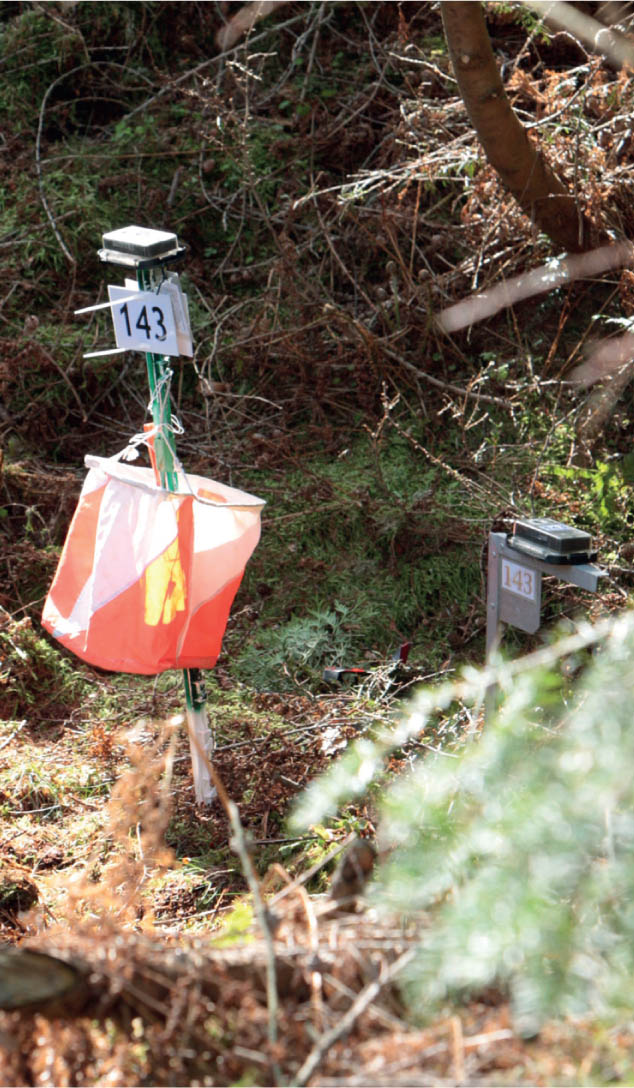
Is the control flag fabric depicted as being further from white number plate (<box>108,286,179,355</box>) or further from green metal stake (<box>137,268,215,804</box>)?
white number plate (<box>108,286,179,355</box>)

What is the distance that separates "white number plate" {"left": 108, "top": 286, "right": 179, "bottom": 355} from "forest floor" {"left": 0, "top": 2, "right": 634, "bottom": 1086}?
121 centimetres

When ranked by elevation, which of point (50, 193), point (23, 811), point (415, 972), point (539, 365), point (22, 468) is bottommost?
point (23, 811)

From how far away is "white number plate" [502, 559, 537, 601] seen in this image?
3.09 metres

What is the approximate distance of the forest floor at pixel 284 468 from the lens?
1.34 metres

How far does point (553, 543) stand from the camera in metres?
2.93

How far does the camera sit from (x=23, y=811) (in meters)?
3.69

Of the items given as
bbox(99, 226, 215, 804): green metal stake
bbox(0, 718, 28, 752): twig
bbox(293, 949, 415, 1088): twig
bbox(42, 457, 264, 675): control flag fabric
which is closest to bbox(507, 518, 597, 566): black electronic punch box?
bbox(42, 457, 264, 675): control flag fabric

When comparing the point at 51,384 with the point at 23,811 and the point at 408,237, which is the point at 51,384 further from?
the point at 23,811

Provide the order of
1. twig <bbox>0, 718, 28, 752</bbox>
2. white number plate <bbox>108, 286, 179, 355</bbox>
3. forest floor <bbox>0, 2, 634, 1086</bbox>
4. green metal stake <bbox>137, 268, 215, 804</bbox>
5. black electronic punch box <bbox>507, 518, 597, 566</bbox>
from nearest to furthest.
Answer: forest floor <bbox>0, 2, 634, 1086</bbox> < black electronic punch box <bbox>507, 518, 597, 566</bbox> < white number plate <bbox>108, 286, 179, 355</bbox> < green metal stake <bbox>137, 268, 215, 804</bbox> < twig <bbox>0, 718, 28, 752</bbox>

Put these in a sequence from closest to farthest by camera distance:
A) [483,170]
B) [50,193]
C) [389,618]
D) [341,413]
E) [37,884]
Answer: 1. [37,884]
2. [389,618]
3. [483,170]
4. [341,413]
5. [50,193]

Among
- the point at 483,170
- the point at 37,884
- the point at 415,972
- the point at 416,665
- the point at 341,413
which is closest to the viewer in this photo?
the point at 415,972

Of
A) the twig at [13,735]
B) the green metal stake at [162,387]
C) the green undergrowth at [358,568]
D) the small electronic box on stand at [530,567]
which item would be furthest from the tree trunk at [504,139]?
the twig at [13,735]

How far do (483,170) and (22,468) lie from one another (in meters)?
2.84

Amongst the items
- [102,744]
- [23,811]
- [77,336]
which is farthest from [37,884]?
[77,336]
